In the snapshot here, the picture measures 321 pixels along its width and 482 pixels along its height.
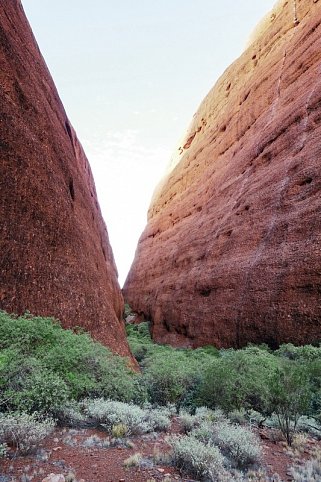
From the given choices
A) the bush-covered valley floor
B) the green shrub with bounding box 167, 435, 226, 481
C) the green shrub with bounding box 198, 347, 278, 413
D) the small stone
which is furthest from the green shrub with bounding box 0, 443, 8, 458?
the green shrub with bounding box 198, 347, 278, 413

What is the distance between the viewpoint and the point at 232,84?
25.7 m

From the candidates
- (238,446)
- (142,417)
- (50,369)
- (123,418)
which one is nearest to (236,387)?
(142,417)

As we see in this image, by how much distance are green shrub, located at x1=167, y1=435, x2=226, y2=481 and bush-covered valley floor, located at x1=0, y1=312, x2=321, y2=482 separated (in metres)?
0.01

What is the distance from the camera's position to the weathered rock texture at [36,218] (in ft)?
26.0

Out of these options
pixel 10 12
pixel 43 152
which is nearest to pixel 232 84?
pixel 10 12

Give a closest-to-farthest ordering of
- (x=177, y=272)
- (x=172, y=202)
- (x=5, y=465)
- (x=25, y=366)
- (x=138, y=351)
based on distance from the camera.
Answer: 1. (x=5, y=465)
2. (x=25, y=366)
3. (x=138, y=351)
4. (x=177, y=272)
5. (x=172, y=202)

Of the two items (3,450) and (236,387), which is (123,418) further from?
(236,387)

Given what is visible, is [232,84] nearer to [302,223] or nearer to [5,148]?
[302,223]

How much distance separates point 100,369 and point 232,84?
26.0 metres

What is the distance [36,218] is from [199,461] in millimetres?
7507

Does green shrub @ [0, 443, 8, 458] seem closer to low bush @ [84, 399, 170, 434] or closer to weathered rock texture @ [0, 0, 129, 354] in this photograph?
low bush @ [84, 399, 170, 434]

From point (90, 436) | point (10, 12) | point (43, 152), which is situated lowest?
point (90, 436)

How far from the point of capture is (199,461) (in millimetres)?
3539

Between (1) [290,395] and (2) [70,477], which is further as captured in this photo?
(1) [290,395]
